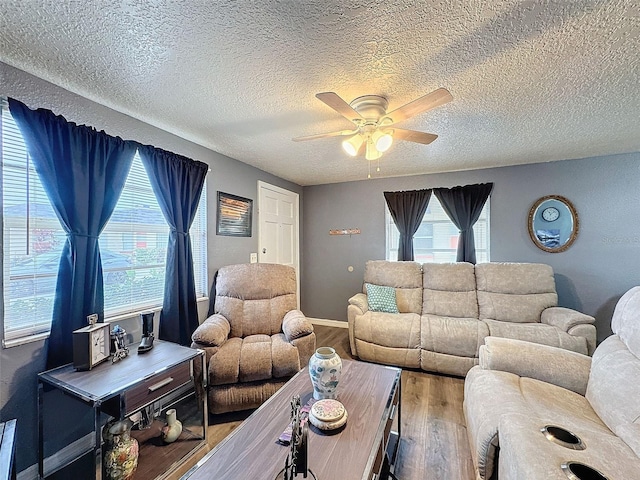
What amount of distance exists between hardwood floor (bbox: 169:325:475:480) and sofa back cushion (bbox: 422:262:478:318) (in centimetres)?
75

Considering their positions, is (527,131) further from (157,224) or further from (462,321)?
(157,224)

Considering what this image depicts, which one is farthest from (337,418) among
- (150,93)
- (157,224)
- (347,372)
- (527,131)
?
(527,131)

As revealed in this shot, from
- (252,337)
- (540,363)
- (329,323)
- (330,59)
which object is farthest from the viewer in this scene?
(329,323)

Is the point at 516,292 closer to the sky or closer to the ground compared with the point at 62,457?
closer to the sky

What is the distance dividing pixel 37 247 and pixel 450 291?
379 cm

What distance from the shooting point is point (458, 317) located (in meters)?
3.09

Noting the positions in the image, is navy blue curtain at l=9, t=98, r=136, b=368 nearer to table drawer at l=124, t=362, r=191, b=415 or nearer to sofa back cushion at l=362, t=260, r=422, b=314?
table drawer at l=124, t=362, r=191, b=415

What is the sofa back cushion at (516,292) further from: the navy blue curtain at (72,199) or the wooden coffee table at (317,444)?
the navy blue curtain at (72,199)

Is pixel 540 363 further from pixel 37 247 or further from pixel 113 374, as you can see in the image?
pixel 37 247

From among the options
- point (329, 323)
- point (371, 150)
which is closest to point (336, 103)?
point (371, 150)

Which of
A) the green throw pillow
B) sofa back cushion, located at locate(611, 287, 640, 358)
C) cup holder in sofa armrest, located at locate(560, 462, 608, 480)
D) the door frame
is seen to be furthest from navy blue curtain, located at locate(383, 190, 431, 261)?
cup holder in sofa armrest, located at locate(560, 462, 608, 480)

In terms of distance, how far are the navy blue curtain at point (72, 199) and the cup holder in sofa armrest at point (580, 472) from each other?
101 inches

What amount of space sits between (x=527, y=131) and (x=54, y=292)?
3.91 m

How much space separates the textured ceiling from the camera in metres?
1.14
